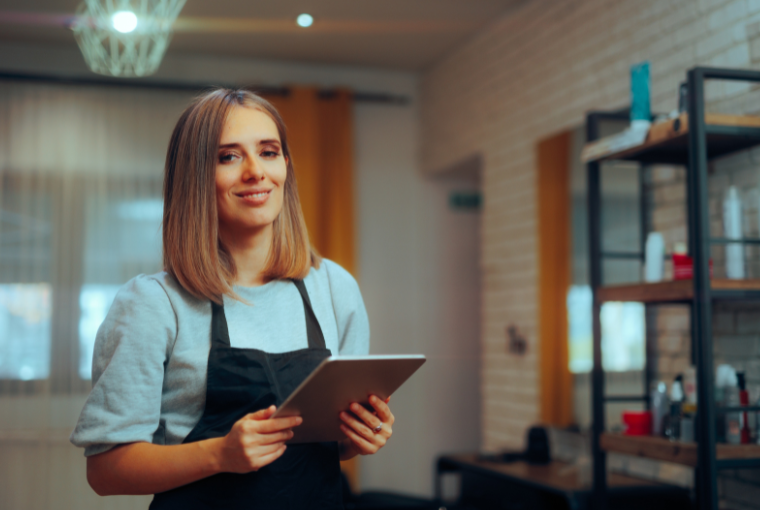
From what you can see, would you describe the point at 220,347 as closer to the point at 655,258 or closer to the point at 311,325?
the point at 311,325

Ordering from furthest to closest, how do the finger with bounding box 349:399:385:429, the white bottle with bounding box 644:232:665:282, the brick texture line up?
the brick texture < the white bottle with bounding box 644:232:665:282 < the finger with bounding box 349:399:385:429

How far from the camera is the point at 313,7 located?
3543mm

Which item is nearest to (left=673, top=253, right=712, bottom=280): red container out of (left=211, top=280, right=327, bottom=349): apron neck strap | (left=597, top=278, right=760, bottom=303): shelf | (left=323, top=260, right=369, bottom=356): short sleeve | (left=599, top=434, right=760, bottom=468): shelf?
(left=597, top=278, right=760, bottom=303): shelf

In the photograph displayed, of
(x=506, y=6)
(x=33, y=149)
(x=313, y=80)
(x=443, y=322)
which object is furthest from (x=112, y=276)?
(x=506, y=6)

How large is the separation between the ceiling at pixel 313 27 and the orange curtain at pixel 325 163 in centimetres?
26

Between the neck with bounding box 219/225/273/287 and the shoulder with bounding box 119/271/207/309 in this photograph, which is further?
the neck with bounding box 219/225/273/287

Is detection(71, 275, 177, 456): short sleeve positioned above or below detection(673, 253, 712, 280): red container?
below

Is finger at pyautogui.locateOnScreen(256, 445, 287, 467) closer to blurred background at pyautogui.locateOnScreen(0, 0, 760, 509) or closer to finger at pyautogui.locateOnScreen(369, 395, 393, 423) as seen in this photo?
finger at pyautogui.locateOnScreen(369, 395, 393, 423)

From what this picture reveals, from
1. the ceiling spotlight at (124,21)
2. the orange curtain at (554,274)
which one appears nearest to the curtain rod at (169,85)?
the ceiling spotlight at (124,21)

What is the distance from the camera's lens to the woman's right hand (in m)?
0.98

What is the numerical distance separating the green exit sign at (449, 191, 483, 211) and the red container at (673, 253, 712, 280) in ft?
8.94

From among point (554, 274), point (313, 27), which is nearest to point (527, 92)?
point (554, 274)

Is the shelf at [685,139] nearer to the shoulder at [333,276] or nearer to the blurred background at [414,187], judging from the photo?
the blurred background at [414,187]

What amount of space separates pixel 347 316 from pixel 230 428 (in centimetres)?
28
